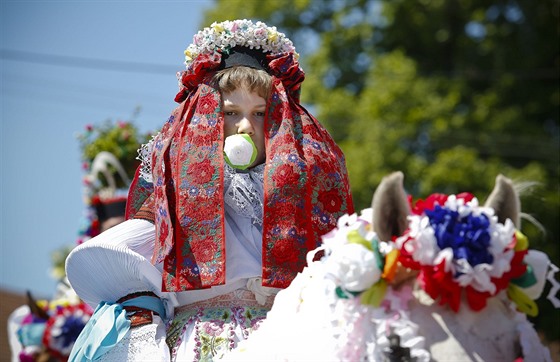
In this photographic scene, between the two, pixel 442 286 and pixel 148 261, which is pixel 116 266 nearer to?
pixel 148 261

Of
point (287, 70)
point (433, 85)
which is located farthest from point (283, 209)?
point (433, 85)

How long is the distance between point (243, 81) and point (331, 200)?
594 millimetres

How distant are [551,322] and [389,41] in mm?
7537

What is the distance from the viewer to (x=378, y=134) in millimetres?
16828

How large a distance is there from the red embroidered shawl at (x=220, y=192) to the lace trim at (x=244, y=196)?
11cm

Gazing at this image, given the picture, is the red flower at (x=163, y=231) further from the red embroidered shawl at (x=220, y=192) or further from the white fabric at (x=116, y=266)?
the white fabric at (x=116, y=266)

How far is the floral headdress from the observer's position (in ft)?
12.5

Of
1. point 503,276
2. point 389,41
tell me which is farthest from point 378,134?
point 503,276

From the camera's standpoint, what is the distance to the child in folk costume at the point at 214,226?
3.79 metres

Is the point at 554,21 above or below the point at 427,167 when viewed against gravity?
above

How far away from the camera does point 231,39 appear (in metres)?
4.21

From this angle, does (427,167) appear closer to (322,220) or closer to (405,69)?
(405,69)

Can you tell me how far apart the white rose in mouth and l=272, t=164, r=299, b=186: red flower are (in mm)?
133

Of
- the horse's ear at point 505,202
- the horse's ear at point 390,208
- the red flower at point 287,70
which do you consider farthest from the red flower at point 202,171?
the horse's ear at point 505,202
